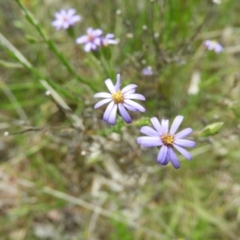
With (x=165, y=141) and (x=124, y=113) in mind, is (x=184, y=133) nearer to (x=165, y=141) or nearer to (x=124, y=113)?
(x=165, y=141)

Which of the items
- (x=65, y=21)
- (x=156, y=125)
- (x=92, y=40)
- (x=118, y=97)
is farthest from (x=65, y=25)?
(x=156, y=125)

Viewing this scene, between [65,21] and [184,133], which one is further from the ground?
[65,21]

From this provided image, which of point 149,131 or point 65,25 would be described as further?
point 65,25

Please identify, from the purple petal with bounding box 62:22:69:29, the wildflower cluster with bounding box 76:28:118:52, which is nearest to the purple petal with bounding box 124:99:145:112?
the wildflower cluster with bounding box 76:28:118:52

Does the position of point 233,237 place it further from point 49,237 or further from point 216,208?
point 49,237

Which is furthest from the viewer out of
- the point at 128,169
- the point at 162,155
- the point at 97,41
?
the point at 128,169

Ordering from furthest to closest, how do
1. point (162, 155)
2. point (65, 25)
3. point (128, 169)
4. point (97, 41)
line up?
point (128, 169), point (65, 25), point (97, 41), point (162, 155)

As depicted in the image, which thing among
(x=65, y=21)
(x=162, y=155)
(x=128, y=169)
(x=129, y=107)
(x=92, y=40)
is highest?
(x=65, y=21)

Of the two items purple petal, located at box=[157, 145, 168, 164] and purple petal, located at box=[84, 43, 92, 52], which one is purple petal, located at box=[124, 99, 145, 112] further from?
purple petal, located at box=[84, 43, 92, 52]
